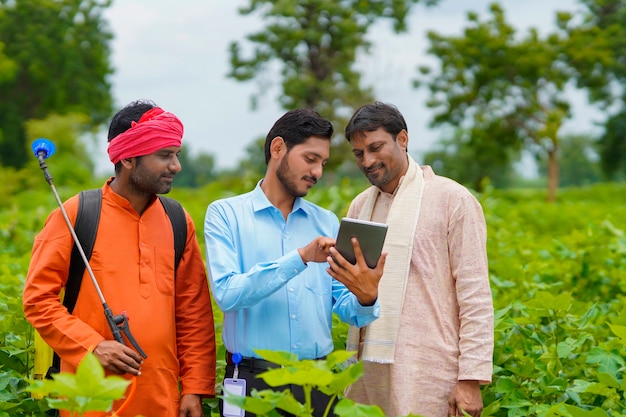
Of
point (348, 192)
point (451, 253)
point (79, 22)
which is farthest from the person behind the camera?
point (79, 22)

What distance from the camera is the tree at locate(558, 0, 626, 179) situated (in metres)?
37.6

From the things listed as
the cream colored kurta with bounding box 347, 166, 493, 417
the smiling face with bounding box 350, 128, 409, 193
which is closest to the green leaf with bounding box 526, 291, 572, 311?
the cream colored kurta with bounding box 347, 166, 493, 417

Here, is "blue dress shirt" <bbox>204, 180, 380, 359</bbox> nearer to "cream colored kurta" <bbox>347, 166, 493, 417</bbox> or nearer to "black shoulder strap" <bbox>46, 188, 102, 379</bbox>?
"cream colored kurta" <bbox>347, 166, 493, 417</bbox>

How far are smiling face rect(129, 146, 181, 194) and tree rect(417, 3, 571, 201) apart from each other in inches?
1370

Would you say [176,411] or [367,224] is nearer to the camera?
[367,224]

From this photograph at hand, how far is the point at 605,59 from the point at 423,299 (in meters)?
35.7

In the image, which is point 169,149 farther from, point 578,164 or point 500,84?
point 578,164

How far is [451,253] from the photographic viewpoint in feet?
11.6

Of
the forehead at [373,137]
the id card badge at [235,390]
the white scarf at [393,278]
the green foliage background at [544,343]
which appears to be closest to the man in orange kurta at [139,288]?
the id card badge at [235,390]

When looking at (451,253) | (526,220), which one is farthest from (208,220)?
(526,220)

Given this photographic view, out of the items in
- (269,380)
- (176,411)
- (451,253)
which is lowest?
(176,411)

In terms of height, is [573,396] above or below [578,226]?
below

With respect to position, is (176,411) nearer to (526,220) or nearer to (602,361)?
(602,361)

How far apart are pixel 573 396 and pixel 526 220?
11724 mm
